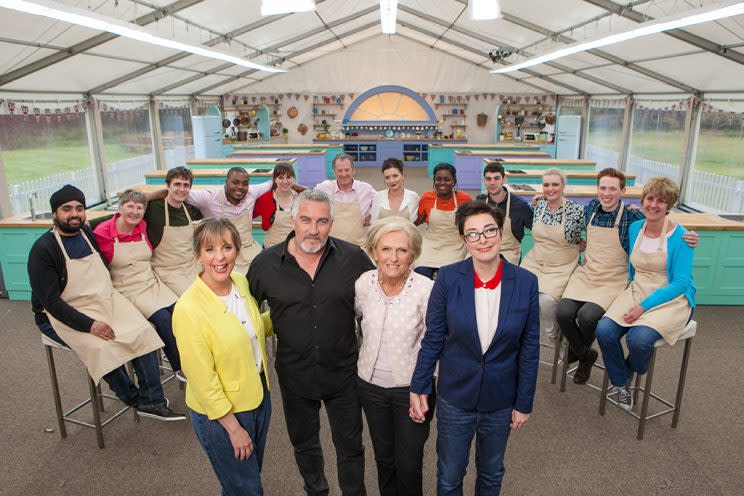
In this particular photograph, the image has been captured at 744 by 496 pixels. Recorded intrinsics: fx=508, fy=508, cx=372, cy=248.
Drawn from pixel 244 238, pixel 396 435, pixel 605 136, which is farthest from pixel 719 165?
pixel 396 435

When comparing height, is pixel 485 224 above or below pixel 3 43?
below

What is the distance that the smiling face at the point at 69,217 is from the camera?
3053mm

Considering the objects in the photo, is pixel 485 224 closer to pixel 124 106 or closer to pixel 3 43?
pixel 3 43

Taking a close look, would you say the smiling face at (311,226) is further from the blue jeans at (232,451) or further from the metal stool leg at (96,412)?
the metal stool leg at (96,412)

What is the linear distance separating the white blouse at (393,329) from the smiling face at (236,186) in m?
2.34

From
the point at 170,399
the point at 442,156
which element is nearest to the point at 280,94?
the point at 442,156

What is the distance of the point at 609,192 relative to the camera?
3.51 metres

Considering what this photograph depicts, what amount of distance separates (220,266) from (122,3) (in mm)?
7073

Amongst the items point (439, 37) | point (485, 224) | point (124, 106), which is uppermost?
point (439, 37)

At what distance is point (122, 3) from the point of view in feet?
24.2

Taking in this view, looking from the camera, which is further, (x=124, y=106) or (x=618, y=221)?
(x=124, y=106)

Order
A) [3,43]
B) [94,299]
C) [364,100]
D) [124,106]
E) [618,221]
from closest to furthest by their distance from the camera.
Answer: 1. [94,299]
2. [618,221]
3. [3,43]
4. [124,106]
5. [364,100]

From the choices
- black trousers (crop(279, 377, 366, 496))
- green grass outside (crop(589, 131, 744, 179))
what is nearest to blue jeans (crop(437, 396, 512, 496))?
black trousers (crop(279, 377, 366, 496))

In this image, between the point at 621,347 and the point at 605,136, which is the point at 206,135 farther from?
the point at 621,347
